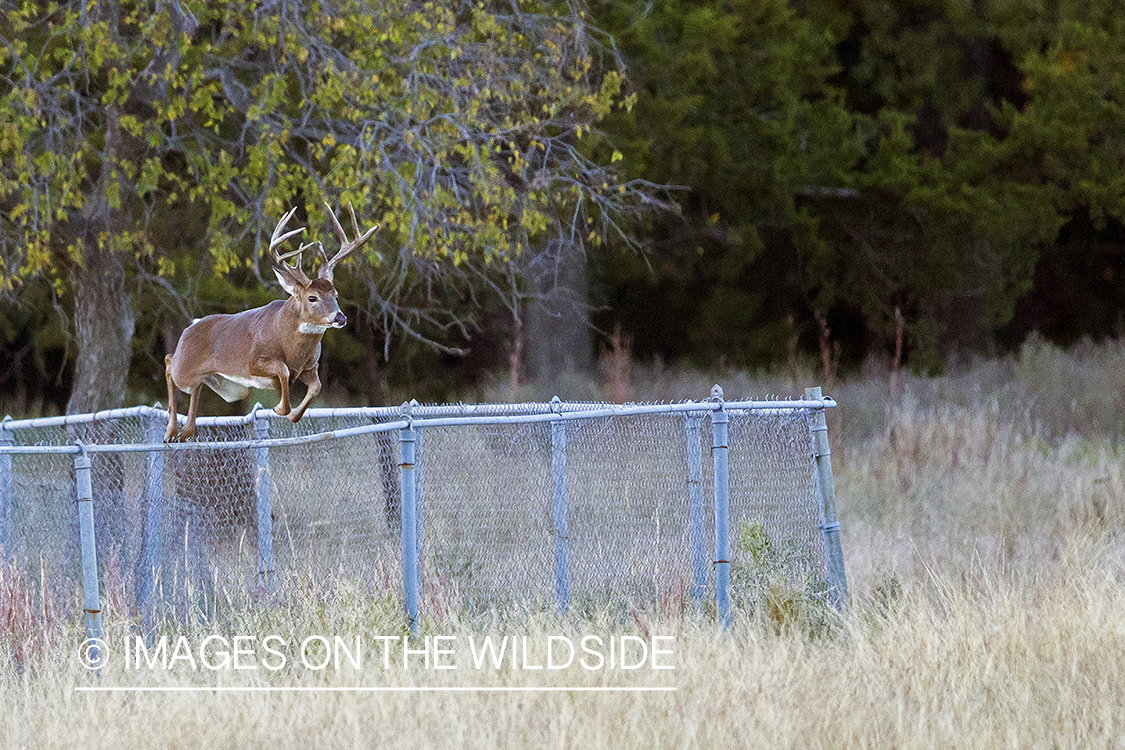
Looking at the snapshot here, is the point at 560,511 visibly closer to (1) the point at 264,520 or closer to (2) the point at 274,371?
(1) the point at 264,520

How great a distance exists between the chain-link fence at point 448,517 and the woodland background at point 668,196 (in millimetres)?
1481

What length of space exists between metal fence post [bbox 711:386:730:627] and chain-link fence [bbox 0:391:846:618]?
0.01m

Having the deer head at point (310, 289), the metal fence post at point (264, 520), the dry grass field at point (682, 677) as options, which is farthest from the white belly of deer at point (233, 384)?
the metal fence post at point (264, 520)

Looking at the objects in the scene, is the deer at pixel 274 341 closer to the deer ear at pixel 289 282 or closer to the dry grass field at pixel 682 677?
the deer ear at pixel 289 282

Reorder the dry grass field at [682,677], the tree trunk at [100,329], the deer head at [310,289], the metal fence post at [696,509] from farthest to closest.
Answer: the tree trunk at [100,329], the metal fence post at [696,509], the dry grass field at [682,677], the deer head at [310,289]

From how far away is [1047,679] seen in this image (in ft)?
20.2

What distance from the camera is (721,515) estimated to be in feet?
23.9

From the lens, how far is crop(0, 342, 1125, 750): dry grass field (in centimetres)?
546

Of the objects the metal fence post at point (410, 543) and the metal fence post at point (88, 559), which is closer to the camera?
the metal fence post at point (88, 559)

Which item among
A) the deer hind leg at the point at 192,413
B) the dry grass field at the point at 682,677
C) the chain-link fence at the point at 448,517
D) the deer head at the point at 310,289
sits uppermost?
the deer head at the point at 310,289

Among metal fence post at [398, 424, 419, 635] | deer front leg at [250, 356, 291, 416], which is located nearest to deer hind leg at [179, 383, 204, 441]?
deer front leg at [250, 356, 291, 416]

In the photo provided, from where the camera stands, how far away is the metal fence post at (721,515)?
7.26m

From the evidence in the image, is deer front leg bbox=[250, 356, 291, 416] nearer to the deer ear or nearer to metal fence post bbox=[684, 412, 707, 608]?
the deer ear

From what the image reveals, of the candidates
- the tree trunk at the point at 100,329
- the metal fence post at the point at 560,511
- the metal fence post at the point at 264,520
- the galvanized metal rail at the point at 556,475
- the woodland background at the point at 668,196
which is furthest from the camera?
the woodland background at the point at 668,196
